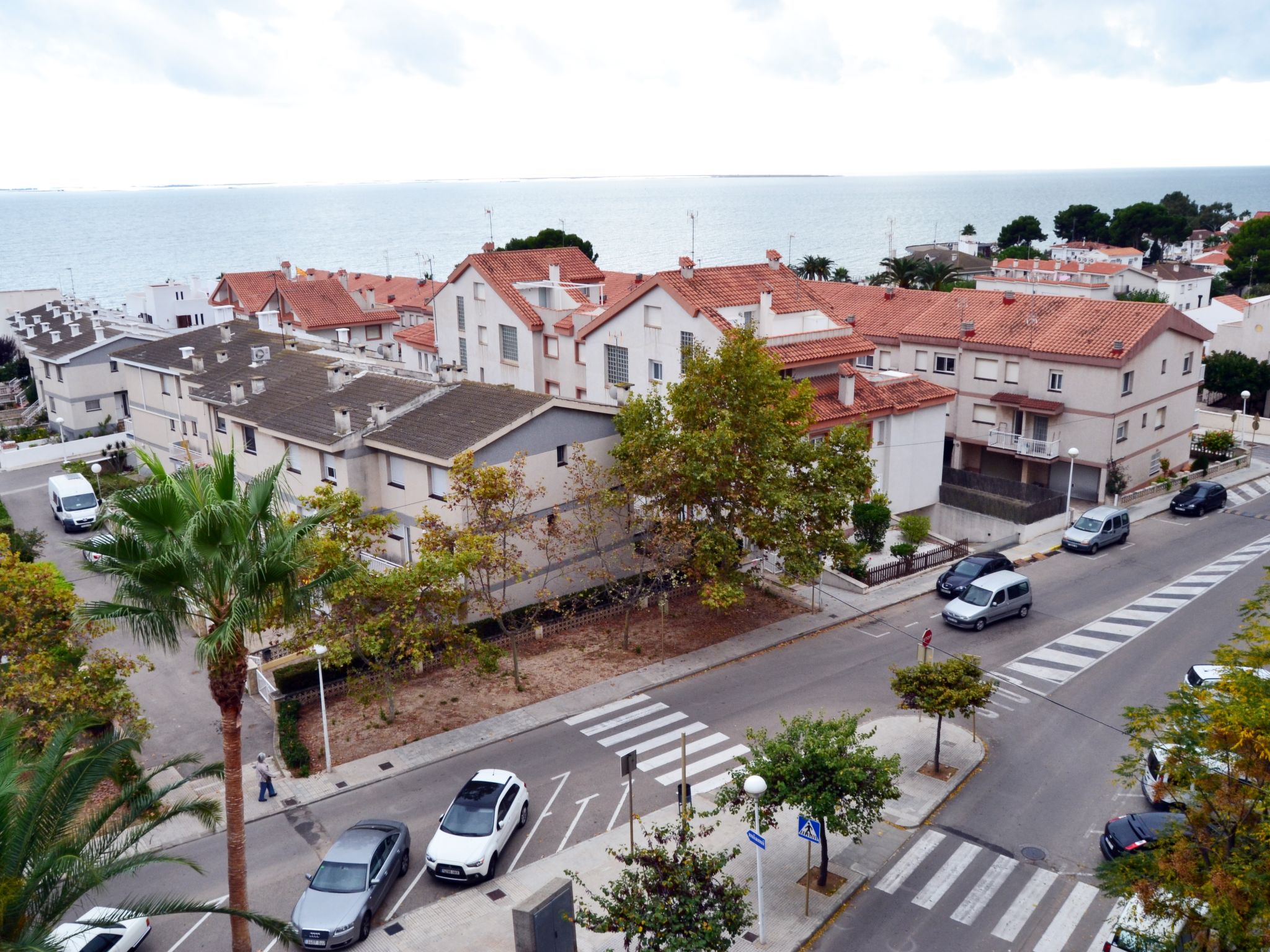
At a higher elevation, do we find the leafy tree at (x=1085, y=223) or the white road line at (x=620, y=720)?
the leafy tree at (x=1085, y=223)

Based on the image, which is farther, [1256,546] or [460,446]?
[1256,546]

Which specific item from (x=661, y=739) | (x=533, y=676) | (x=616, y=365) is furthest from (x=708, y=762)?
(x=616, y=365)

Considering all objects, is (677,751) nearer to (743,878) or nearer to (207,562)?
(743,878)

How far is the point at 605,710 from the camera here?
2894 centimetres

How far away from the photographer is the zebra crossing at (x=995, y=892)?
19.4 metres

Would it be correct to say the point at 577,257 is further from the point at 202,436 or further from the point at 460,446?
the point at 460,446

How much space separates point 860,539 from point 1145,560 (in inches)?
453

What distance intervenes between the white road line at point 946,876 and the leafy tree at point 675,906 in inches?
213

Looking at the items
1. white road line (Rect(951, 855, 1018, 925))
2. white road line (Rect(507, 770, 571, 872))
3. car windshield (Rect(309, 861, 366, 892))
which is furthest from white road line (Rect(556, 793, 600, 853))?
white road line (Rect(951, 855, 1018, 925))

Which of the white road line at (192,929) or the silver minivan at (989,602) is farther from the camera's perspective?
the silver minivan at (989,602)

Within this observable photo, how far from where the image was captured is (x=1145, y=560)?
4019cm

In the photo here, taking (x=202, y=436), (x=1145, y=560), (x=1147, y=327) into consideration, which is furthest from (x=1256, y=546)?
(x=202, y=436)

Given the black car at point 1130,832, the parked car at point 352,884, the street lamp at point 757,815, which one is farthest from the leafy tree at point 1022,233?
the parked car at point 352,884

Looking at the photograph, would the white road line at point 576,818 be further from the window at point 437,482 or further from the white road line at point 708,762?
the window at point 437,482
